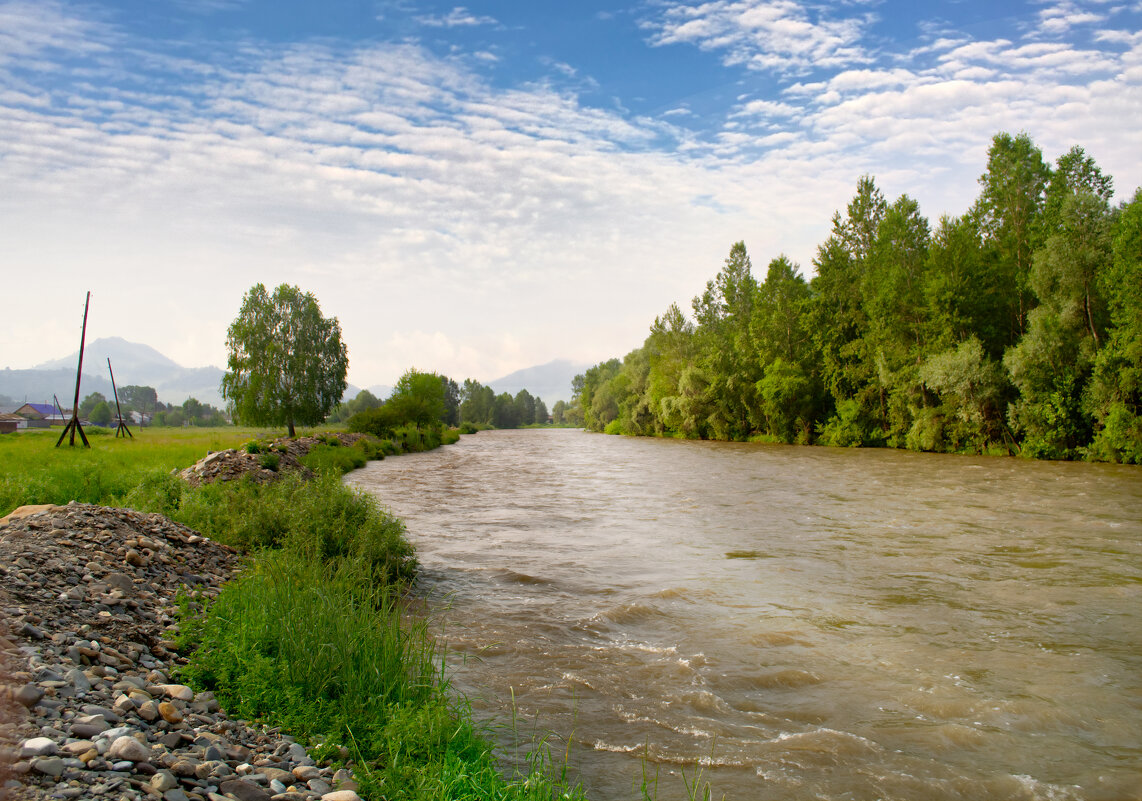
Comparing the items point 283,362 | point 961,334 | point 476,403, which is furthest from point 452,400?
point 961,334

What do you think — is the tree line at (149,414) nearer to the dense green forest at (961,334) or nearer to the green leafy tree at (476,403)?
the green leafy tree at (476,403)

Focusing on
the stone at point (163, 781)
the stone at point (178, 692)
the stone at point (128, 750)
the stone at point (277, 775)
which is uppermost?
the stone at point (128, 750)

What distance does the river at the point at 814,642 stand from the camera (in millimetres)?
5703

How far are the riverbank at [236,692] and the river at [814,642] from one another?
1.35m

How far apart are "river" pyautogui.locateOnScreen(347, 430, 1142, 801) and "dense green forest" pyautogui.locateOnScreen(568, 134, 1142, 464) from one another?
46.5 ft

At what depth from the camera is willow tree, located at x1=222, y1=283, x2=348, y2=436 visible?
57688 millimetres

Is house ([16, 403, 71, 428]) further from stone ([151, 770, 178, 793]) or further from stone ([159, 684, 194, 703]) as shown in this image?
stone ([151, 770, 178, 793])

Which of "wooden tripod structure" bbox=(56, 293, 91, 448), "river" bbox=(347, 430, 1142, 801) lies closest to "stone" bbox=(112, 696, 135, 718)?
"river" bbox=(347, 430, 1142, 801)

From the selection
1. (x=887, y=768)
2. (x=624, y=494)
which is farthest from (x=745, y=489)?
(x=887, y=768)

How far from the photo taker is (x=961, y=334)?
1527 inches

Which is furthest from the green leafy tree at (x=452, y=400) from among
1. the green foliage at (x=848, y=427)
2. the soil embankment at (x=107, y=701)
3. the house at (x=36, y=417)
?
the soil embankment at (x=107, y=701)

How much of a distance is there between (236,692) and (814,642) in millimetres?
7126

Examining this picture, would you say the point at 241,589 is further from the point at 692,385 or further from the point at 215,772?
the point at 692,385

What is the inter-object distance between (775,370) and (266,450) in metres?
41.1
